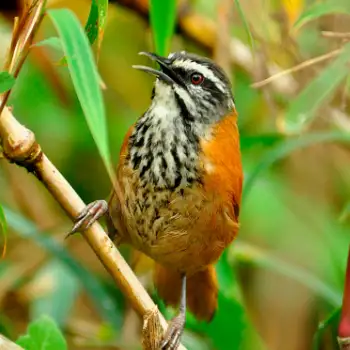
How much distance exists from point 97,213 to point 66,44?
2.33 feet

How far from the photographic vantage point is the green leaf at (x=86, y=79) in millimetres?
1856

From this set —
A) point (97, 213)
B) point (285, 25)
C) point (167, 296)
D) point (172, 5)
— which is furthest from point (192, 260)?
point (285, 25)

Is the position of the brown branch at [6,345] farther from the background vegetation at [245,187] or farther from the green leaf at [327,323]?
the background vegetation at [245,187]

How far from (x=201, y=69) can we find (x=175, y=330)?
32.0 inches

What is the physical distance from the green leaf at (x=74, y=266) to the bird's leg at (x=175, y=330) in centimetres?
39

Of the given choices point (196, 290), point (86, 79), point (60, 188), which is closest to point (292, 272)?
point (196, 290)

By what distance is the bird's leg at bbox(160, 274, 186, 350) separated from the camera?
114 inches

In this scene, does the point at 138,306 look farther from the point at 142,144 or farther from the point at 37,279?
the point at 37,279

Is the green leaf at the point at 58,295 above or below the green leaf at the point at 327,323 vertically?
below

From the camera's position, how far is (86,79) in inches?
74.8

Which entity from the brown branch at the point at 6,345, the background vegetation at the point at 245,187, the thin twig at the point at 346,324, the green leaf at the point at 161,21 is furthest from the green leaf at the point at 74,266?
the thin twig at the point at 346,324

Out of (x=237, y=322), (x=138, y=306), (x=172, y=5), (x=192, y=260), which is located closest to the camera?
(x=138, y=306)

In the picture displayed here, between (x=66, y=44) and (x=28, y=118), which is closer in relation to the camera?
(x=66, y=44)

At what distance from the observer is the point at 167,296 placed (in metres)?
3.38
